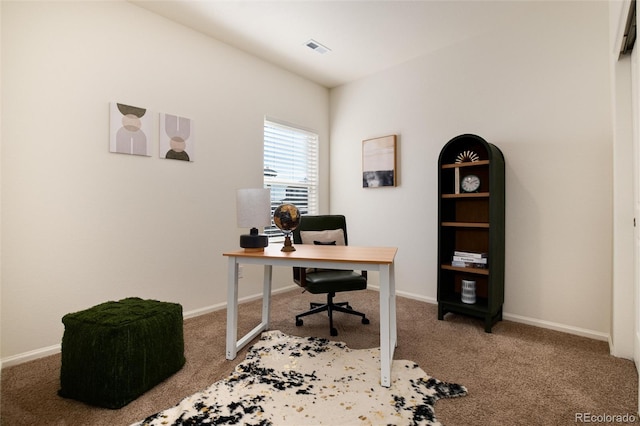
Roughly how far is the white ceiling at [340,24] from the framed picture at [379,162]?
992mm

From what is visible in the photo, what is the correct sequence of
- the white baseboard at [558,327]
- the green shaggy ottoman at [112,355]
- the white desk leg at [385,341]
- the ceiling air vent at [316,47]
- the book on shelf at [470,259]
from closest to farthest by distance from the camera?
the green shaggy ottoman at [112,355] → the white desk leg at [385,341] → the white baseboard at [558,327] → the book on shelf at [470,259] → the ceiling air vent at [316,47]

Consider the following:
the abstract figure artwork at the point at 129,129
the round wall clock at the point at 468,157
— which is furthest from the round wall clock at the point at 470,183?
the abstract figure artwork at the point at 129,129

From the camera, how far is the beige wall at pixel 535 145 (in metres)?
2.59

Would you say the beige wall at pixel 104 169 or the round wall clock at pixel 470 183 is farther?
the round wall clock at pixel 470 183

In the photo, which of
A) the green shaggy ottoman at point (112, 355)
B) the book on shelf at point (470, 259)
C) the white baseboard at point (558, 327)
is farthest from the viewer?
the book on shelf at point (470, 259)

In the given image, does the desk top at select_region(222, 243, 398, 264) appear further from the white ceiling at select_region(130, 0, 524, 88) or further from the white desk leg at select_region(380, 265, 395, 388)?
the white ceiling at select_region(130, 0, 524, 88)

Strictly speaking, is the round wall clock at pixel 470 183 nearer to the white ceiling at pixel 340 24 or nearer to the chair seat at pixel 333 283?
the chair seat at pixel 333 283

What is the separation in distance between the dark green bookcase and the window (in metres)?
1.96

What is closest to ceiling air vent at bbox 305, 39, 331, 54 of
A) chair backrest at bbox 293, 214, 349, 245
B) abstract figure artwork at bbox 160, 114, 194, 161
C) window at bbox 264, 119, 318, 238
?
window at bbox 264, 119, 318, 238

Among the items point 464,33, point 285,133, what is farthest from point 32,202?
point 464,33

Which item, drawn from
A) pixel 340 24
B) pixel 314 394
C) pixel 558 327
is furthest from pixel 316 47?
pixel 558 327

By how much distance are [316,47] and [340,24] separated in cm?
52

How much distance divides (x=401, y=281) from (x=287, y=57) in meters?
3.10

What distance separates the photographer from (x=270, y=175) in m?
3.98
